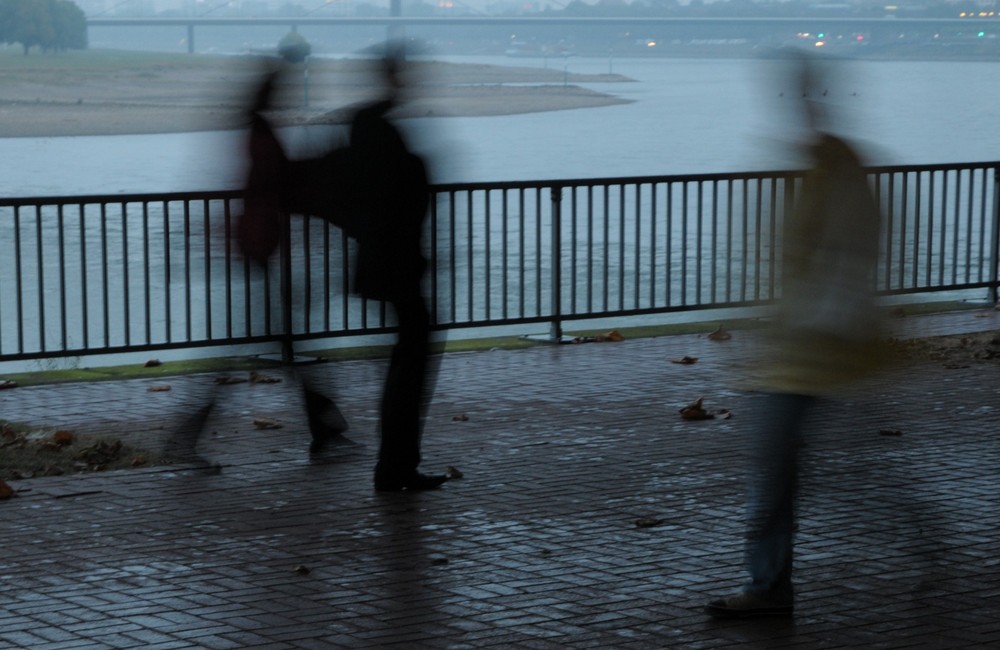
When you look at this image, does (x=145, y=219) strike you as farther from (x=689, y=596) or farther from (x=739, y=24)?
(x=739, y=24)

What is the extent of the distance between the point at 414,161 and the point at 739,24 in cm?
3258

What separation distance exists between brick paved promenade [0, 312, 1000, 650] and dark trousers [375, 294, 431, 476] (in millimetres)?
182

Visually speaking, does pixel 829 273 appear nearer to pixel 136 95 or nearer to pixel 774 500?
pixel 774 500

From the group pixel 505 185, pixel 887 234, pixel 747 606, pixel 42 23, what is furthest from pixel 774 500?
pixel 42 23

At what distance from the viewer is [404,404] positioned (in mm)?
7496

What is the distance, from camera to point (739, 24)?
38.6 metres

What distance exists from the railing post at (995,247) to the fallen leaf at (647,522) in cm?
773

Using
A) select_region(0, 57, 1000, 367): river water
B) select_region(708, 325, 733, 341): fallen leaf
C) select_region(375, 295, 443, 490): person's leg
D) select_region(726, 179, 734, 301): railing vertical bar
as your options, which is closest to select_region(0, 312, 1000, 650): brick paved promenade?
select_region(375, 295, 443, 490): person's leg

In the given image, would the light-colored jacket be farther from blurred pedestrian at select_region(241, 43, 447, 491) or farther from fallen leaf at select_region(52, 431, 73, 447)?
fallen leaf at select_region(52, 431, 73, 447)

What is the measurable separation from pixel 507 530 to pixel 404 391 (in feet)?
3.40

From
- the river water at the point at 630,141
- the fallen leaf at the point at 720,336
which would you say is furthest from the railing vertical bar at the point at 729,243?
the river water at the point at 630,141

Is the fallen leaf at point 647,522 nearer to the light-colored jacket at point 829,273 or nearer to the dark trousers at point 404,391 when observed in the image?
the dark trousers at point 404,391

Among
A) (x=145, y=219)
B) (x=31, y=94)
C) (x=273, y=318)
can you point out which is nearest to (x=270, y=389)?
(x=273, y=318)

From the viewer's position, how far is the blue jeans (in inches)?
214
